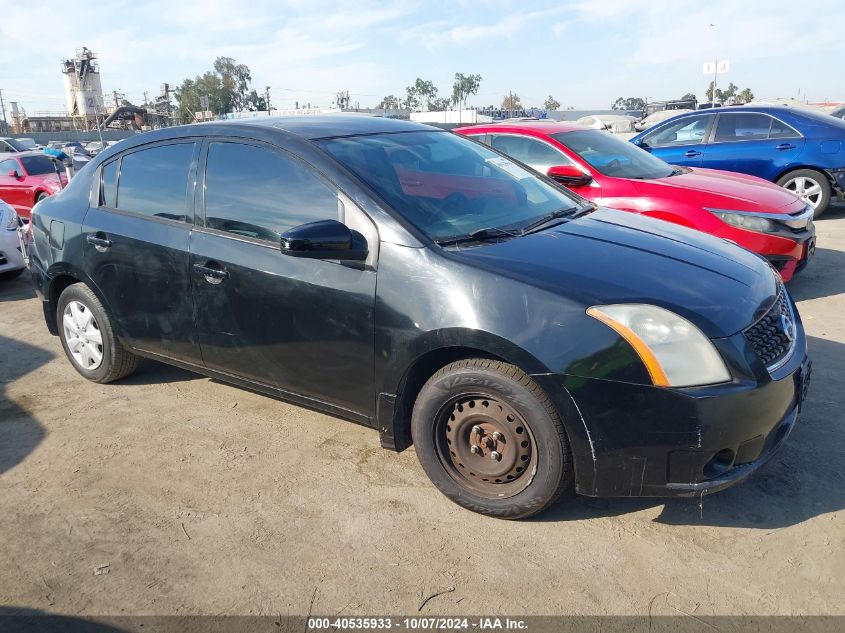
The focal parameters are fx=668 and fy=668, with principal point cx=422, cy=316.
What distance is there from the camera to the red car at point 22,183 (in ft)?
38.8

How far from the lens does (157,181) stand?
3.81m

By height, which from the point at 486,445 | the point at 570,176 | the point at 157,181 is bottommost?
the point at 486,445

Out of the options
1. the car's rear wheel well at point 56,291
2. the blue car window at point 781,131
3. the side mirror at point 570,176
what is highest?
the blue car window at point 781,131

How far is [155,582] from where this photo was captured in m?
2.53

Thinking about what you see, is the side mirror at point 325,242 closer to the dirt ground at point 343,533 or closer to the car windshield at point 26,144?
the dirt ground at point 343,533

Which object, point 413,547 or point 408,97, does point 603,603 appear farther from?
point 408,97

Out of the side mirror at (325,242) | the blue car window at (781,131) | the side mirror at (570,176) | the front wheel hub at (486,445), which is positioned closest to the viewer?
the front wheel hub at (486,445)

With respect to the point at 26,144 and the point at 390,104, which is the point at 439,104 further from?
the point at 26,144

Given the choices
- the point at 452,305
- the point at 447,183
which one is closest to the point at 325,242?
the point at 452,305

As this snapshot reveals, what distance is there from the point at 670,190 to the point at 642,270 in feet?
10.6

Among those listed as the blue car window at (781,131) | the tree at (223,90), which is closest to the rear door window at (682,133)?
the blue car window at (781,131)

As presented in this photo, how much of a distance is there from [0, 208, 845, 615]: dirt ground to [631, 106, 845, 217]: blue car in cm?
600

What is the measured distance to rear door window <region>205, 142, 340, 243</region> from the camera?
3.15 m

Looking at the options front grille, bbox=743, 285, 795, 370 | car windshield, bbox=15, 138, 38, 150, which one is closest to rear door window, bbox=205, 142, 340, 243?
front grille, bbox=743, 285, 795, 370
